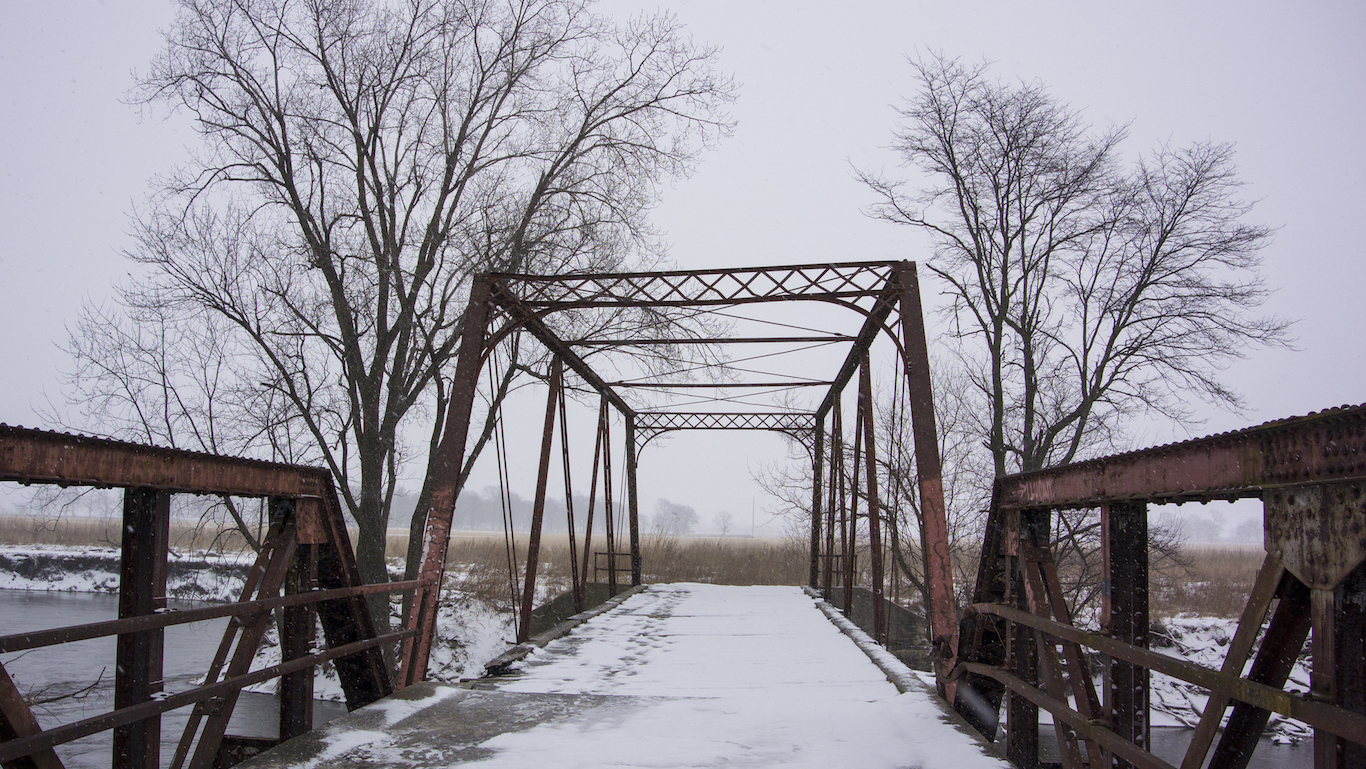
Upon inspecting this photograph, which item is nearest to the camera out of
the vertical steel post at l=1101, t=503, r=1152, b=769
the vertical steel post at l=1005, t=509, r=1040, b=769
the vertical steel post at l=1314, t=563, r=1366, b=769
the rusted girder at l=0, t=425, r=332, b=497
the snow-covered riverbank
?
the vertical steel post at l=1314, t=563, r=1366, b=769

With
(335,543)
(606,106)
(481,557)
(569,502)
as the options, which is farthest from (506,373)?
(481,557)

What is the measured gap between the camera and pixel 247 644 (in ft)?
14.8

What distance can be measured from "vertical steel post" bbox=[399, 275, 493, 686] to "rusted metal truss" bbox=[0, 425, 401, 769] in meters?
0.49

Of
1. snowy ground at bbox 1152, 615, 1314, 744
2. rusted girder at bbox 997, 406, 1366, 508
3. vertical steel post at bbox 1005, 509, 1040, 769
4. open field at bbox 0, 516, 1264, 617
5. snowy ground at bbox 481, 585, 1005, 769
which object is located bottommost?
snowy ground at bbox 1152, 615, 1314, 744

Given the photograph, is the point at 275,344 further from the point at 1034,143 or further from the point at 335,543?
the point at 1034,143

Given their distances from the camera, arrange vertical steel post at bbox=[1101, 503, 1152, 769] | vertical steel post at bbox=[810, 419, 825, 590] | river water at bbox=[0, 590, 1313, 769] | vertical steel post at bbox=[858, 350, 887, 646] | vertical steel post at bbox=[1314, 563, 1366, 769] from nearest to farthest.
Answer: vertical steel post at bbox=[1314, 563, 1366, 769] < vertical steel post at bbox=[1101, 503, 1152, 769] < vertical steel post at bbox=[858, 350, 887, 646] < river water at bbox=[0, 590, 1313, 769] < vertical steel post at bbox=[810, 419, 825, 590]

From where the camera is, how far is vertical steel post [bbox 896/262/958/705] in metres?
6.61

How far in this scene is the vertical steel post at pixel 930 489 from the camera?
6.61 meters

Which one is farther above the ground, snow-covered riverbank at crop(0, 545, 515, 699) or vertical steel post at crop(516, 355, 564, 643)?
vertical steel post at crop(516, 355, 564, 643)

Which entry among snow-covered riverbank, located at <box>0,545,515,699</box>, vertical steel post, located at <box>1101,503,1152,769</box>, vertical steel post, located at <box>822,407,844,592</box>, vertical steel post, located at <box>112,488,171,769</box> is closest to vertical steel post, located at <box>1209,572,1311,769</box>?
vertical steel post, located at <box>1101,503,1152,769</box>

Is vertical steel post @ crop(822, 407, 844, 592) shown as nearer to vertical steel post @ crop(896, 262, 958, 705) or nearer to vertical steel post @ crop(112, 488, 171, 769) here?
vertical steel post @ crop(896, 262, 958, 705)

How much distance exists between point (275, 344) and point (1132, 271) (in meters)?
16.2

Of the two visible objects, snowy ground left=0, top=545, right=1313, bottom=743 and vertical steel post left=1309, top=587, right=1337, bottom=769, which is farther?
snowy ground left=0, top=545, right=1313, bottom=743

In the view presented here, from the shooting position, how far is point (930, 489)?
759 centimetres
